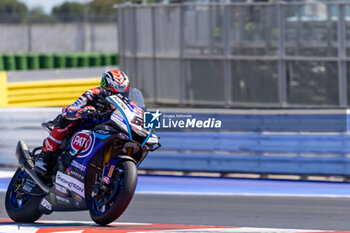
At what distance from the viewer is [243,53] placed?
62.6 ft

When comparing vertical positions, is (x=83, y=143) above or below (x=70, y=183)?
above

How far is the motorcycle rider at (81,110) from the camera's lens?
7238mm

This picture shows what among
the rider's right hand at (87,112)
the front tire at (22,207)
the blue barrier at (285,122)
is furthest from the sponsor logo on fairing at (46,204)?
the blue barrier at (285,122)

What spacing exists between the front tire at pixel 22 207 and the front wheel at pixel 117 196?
2.74ft

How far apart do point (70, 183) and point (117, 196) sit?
692 millimetres

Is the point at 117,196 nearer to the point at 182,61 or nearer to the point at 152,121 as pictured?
the point at 152,121

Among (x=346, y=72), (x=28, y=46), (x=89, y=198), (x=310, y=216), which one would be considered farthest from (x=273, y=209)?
(x=28, y=46)

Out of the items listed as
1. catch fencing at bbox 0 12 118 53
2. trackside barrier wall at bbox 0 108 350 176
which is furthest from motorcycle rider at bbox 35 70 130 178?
catch fencing at bbox 0 12 118 53

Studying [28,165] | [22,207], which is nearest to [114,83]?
[28,165]

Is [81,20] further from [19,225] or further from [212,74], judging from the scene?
[19,225]

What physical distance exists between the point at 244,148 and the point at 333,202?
6.59ft

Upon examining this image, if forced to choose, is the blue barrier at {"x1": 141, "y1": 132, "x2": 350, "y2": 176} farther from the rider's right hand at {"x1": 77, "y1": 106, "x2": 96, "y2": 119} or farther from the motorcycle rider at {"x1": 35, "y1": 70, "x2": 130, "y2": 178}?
the rider's right hand at {"x1": 77, "y1": 106, "x2": 96, "y2": 119}

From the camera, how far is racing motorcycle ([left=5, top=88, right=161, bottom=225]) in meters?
6.96

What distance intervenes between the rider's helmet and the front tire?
1.38 m
